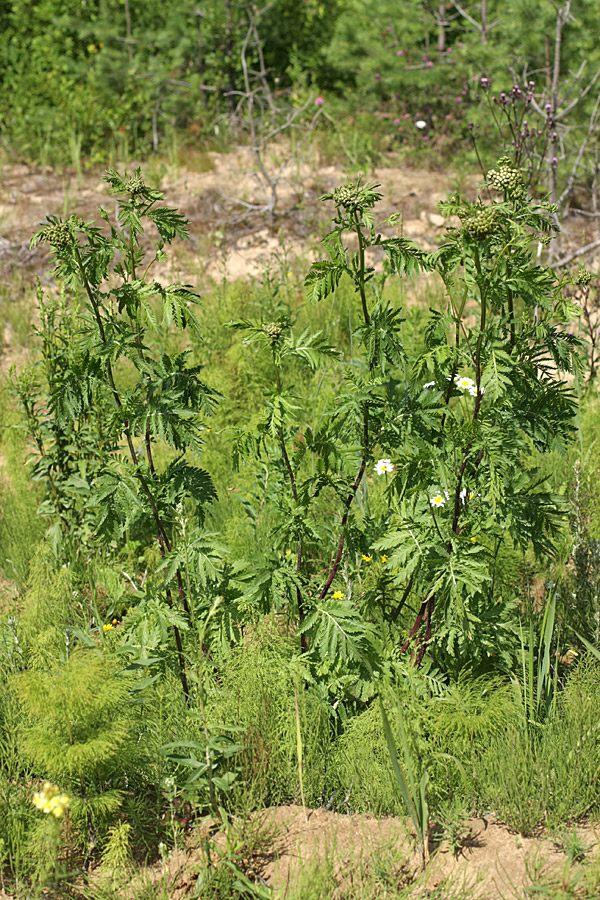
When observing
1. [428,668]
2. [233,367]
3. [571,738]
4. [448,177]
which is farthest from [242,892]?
[448,177]

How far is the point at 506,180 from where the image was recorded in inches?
106

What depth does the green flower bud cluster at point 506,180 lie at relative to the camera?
2688mm

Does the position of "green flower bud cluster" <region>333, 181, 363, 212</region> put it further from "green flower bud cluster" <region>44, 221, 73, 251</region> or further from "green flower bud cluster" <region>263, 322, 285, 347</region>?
"green flower bud cluster" <region>44, 221, 73, 251</region>

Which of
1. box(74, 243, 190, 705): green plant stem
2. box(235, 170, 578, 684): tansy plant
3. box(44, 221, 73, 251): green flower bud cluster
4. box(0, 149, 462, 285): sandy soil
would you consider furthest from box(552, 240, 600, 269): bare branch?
box(44, 221, 73, 251): green flower bud cluster

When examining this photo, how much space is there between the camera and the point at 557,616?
3.49 meters

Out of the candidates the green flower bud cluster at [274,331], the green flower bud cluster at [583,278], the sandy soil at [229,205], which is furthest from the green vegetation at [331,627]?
the sandy soil at [229,205]

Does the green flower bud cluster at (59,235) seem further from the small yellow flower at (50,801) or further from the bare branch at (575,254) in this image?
the bare branch at (575,254)

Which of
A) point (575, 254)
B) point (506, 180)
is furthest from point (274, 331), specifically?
point (575, 254)

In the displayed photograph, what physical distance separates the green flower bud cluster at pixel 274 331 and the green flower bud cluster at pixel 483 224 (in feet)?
2.07

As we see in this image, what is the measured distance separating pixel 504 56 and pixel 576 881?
7241 millimetres

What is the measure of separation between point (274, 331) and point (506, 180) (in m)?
0.87

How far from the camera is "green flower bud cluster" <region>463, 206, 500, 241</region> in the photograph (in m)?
2.47

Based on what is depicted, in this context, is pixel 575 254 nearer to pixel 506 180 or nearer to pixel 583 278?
pixel 583 278

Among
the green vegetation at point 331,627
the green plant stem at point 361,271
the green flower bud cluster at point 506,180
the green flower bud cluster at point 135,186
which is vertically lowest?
the green vegetation at point 331,627
